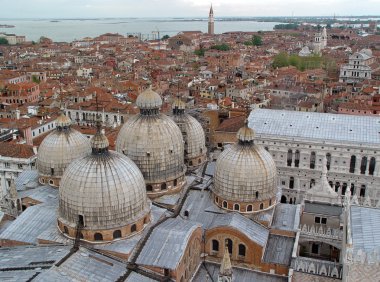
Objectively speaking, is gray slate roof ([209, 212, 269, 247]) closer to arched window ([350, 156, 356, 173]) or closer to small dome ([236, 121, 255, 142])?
small dome ([236, 121, 255, 142])

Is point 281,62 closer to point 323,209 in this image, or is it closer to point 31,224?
point 323,209

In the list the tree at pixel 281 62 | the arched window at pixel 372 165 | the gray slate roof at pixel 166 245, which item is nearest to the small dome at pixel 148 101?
the gray slate roof at pixel 166 245

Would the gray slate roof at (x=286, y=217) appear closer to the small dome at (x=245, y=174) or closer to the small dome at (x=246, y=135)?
the small dome at (x=245, y=174)

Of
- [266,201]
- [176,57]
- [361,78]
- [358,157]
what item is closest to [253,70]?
[361,78]

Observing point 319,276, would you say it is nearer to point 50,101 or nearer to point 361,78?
point 50,101

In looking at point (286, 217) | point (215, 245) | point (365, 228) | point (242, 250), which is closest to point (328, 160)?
point (286, 217)

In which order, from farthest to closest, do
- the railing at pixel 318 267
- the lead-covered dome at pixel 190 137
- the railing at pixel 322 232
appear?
the lead-covered dome at pixel 190 137 → the railing at pixel 322 232 → the railing at pixel 318 267
